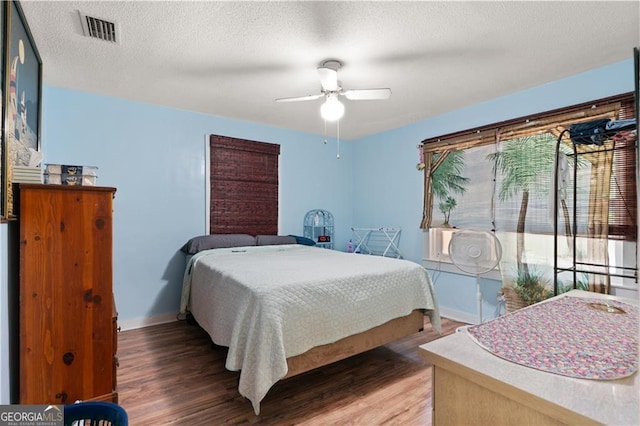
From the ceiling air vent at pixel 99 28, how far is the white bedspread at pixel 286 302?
5.82 feet

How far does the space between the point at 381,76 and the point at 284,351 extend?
90.1 inches

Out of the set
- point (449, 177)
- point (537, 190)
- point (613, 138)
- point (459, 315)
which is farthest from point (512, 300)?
point (613, 138)

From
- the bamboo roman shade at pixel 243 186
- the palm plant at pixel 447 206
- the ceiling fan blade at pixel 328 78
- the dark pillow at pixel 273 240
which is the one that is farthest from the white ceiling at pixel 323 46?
the dark pillow at pixel 273 240

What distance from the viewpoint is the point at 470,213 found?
11.1 feet

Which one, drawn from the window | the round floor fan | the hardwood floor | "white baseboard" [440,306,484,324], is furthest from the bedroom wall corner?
"white baseboard" [440,306,484,324]

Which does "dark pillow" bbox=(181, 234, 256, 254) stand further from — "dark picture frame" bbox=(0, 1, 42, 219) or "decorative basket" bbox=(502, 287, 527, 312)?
"decorative basket" bbox=(502, 287, 527, 312)

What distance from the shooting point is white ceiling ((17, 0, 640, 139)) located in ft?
5.86

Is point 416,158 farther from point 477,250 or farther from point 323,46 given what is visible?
point 323,46

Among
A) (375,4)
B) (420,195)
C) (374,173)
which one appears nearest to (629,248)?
(420,195)

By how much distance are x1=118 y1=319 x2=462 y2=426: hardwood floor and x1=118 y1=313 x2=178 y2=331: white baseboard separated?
17.0 inches

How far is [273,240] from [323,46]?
236 centimetres

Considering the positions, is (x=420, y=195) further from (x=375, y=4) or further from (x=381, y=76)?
(x=375, y=4)

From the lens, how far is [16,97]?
64.5 inches

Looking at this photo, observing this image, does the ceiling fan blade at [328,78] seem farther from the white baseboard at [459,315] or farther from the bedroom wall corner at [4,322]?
the white baseboard at [459,315]
